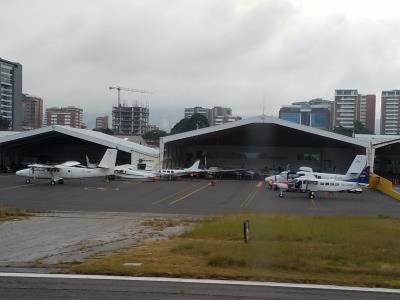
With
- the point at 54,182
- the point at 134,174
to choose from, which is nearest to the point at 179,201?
the point at 54,182

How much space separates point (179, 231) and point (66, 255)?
305 inches

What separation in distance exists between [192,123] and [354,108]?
195 feet

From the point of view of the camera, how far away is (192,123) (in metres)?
132

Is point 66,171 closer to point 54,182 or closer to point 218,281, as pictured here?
point 54,182

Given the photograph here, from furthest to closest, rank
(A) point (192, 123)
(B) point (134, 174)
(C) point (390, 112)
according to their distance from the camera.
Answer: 1. (C) point (390, 112)
2. (A) point (192, 123)
3. (B) point (134, 174)

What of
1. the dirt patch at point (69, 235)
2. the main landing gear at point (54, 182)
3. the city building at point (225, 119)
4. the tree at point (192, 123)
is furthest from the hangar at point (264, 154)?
the dirt patch at point (69, 235)

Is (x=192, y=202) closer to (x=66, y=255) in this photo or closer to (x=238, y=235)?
(x=238, y=235)

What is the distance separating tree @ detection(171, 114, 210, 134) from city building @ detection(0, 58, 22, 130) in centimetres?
5009

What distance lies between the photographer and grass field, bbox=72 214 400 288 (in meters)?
11.6

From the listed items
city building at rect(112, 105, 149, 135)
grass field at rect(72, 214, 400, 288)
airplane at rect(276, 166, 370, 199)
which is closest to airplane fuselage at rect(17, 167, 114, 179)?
airplane at rect(276, 166, 370, 199)

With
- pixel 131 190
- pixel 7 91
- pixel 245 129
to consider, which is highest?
pixel 7 91

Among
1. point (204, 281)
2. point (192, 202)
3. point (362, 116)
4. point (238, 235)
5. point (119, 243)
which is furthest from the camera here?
point (362, 116)

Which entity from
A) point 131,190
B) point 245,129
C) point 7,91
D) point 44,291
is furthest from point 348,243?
point 7,91

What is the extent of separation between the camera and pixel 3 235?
738 inches
